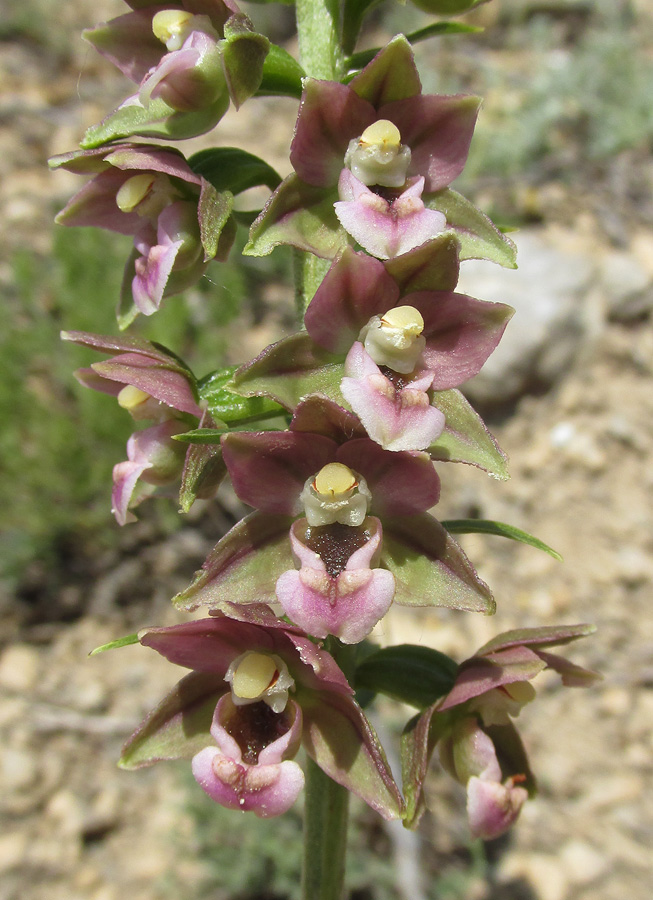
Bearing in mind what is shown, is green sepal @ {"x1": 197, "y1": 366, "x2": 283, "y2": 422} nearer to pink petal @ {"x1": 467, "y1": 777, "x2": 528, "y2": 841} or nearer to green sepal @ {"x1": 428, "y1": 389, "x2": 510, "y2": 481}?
green sepal @ {"x1": 428, "y1": 389, "x2": 510, "y2": 481}

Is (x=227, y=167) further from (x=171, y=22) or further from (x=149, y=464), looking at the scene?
(x=149, y=464)

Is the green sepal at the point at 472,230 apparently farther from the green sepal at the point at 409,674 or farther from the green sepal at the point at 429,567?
the green sepal at the point at 409,674

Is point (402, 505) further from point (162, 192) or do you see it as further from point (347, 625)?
point (162, 192)

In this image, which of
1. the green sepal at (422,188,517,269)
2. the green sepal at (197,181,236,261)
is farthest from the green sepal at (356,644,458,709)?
the green sepal at (197,181,236,261)

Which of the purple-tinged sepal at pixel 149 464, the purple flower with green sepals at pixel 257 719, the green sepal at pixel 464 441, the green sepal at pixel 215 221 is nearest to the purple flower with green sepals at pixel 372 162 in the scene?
the green sepal at pixel 215 221

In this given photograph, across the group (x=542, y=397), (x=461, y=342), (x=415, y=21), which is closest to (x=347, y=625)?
(x=461, y=342)

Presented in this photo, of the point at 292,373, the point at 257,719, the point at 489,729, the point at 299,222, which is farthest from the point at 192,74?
the point at 489,729
